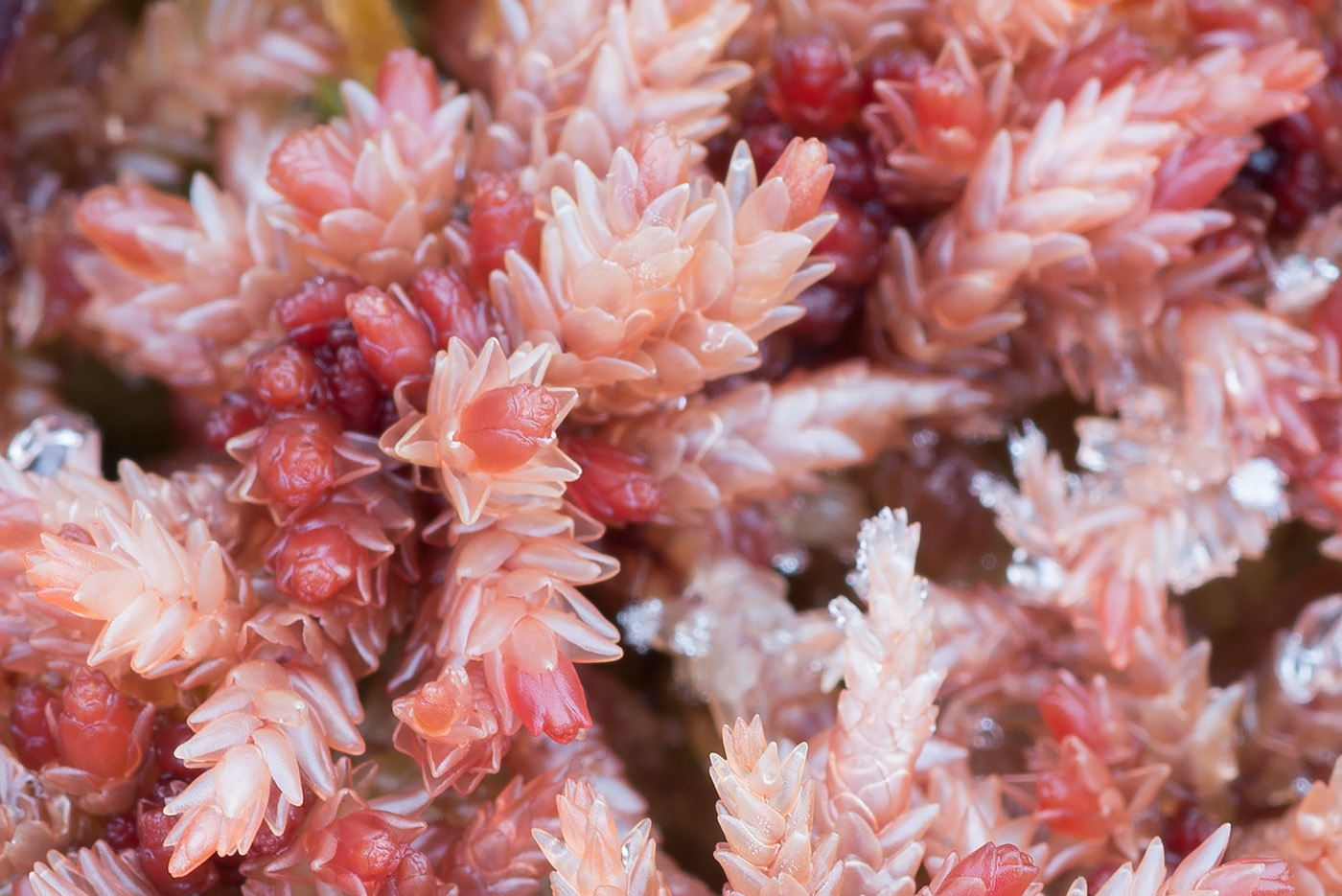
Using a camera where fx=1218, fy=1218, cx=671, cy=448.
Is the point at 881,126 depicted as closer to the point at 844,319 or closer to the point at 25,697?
the point at 844,319

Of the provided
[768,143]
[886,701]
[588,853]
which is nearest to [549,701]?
[588,853]

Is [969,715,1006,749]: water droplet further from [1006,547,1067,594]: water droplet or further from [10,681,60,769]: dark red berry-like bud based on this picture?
[10,681,60,769]: dark red berry-like bud

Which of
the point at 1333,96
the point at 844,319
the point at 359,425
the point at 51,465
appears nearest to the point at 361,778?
the point at 359,425

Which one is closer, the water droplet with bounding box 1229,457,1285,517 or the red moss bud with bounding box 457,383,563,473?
the red moss bud with bounding box 457,383,563,473

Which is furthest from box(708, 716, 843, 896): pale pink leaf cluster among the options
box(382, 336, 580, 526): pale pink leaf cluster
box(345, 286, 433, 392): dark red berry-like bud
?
box(345, 286, 433, 392): dark red berry-like bud

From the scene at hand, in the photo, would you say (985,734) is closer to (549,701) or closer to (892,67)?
(549,701)
